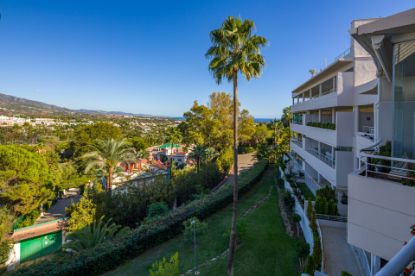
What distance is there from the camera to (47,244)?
18984mm

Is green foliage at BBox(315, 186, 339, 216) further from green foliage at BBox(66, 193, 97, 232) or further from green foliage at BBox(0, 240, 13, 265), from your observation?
green foliage at BBox(0, 240, 13, 265)

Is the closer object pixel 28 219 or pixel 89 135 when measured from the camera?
pixel 28 219

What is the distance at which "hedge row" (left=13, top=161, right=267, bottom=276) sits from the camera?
11.1m

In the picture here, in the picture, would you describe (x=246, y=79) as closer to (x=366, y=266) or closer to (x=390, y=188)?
(x=390, y=188)

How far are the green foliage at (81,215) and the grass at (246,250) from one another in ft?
17.8

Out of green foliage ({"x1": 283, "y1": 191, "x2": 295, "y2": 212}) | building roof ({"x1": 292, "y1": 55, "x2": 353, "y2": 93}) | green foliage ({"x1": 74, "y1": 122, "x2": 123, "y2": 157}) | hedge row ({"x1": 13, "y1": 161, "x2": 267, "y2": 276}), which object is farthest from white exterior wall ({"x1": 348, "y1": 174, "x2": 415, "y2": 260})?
Answer: green foliage ({"x1": 74, "y1": 122, "x2": 123, "y2": 157})

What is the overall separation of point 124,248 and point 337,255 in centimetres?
1135


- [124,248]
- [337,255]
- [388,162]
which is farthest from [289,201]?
[388,162]

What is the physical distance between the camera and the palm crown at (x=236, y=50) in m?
10.8

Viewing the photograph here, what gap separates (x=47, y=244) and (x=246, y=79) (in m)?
21.2

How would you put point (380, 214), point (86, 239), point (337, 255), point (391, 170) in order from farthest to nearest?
1. point (86, 239)
2. point (337, 255)
3. point (391, 170)
4. point (380, 214)

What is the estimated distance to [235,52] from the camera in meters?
11.0

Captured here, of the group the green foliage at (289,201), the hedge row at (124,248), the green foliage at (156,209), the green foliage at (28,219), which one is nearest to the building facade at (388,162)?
the green foliage at (289,201)

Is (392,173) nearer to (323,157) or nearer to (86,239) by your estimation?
(323,157)
